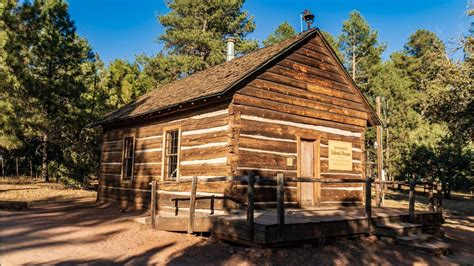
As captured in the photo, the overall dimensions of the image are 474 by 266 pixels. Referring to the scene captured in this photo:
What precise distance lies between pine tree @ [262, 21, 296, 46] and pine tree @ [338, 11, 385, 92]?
22.5ft

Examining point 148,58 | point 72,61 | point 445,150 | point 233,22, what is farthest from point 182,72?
point 445,150

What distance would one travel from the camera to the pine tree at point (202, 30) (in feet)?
116

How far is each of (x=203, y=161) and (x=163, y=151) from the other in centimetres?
249

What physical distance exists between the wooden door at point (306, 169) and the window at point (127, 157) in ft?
24.1

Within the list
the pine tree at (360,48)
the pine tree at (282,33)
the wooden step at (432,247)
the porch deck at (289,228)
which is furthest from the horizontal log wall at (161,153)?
the pine tree at (360,48)

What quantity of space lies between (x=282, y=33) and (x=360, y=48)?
31.6 feet

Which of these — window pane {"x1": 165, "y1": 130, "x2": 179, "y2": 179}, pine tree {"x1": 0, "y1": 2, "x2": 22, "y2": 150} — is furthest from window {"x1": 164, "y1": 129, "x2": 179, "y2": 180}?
pine tree {"x1": 0, "y1": 2, "x2": 22, "y2": 150}

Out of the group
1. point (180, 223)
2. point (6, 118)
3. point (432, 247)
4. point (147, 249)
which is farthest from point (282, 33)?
point (147, 249)

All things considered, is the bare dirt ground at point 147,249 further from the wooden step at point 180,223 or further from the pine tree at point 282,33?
the pine tree at point 282,33

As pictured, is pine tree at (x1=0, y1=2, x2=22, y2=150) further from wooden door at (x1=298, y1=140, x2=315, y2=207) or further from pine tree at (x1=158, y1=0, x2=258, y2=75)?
pine tree at (x1=158, y1=0, x2=258, y2=75)

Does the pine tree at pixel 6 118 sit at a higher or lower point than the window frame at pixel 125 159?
higher

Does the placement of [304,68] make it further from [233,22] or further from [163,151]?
[233,22]

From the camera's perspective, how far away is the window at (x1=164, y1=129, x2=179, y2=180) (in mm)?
13297

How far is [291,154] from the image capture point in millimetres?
12133
